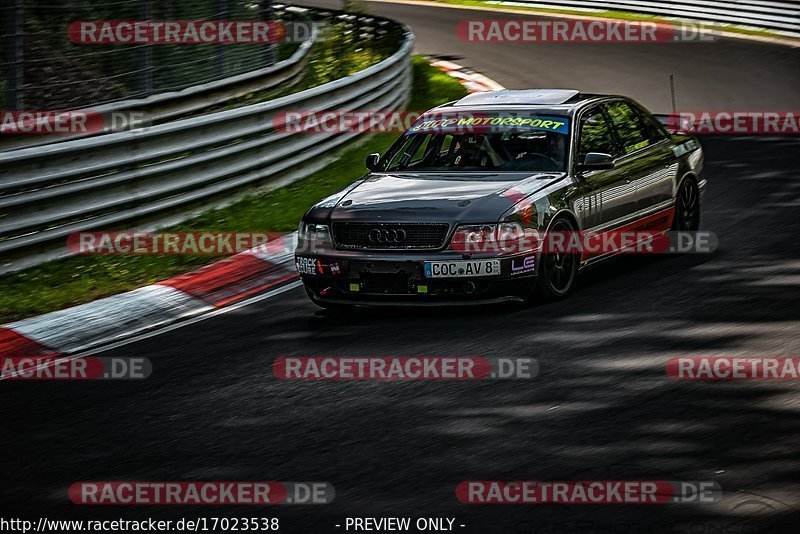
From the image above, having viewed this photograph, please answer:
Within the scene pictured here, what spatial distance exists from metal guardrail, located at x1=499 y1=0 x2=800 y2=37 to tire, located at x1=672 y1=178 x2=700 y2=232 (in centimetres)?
2016

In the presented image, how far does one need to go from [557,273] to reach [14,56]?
16.1 feet

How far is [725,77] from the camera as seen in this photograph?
24.3 m

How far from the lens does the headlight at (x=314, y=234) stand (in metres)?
9.49

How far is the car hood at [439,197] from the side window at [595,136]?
530mm

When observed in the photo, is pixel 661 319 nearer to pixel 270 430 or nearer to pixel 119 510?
pixel 270 430

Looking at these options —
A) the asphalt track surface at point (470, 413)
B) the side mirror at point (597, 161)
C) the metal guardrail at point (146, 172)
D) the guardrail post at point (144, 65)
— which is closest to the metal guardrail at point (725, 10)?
the metal guardrail at point (146, 172)

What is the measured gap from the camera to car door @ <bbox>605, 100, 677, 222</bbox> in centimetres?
1068

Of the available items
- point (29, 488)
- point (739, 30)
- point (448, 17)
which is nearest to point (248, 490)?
point (29, 488)

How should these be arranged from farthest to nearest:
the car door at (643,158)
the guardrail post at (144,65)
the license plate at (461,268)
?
the guardrail post at (144,65) → the car door at (643,158) → the license plate at (461,268)

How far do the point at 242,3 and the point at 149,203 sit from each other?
5041 millimetres

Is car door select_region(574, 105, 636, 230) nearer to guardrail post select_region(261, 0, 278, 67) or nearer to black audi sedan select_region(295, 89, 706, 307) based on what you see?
black audi sedan select_region(295, 89, 706, 307)

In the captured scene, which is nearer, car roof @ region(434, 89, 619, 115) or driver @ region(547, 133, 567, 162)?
driver @ region(547, 133, 567, 162)

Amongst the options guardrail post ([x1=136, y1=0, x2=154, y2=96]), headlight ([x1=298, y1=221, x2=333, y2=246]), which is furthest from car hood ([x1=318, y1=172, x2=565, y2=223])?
guardrail post ([x1=136, y1=0, x2=154, y2=96])

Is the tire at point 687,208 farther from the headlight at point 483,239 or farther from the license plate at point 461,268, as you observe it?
the license plate at point 461,268
